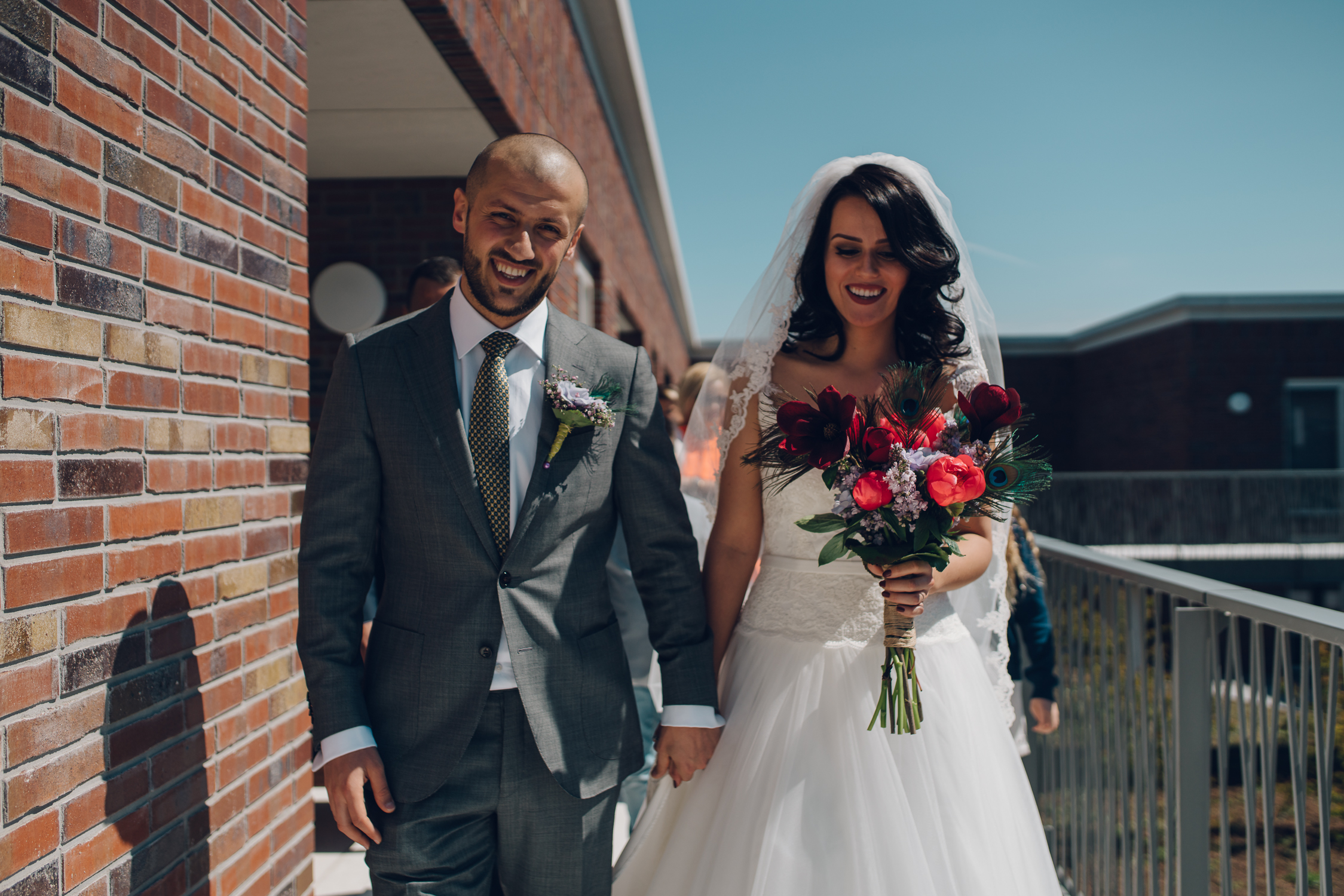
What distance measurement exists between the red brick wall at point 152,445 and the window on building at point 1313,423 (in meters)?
23.3

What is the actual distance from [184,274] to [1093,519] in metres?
18.3

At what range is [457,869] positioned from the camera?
6.28ft

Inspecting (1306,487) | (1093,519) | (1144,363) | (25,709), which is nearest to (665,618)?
(25,709)

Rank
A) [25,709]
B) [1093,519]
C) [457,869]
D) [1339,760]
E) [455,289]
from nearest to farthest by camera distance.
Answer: [25,709] → [457,869] → [455,289] → [1339,760] → [1093,519]

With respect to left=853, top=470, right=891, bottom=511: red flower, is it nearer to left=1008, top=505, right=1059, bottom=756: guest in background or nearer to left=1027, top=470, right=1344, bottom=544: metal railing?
left=1008, top=505, right=1059, bottom=756: guest in background

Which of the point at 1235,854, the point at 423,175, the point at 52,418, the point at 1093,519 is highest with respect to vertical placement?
the point at 423,175

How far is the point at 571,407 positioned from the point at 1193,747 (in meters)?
2.27

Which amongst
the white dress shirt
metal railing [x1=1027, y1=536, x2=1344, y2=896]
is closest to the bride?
the white dress shirt

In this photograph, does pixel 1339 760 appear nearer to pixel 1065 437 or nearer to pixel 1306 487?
pixel 1306 487

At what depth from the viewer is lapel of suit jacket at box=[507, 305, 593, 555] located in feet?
6.35

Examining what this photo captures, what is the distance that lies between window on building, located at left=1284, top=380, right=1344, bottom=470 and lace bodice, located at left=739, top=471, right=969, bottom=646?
871 inches

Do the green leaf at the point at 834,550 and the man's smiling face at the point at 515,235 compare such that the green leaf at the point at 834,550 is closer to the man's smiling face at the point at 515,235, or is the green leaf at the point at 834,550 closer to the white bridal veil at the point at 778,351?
the white bridal veil at the point at 778,351

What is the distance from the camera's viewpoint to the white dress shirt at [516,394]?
197 centimetres

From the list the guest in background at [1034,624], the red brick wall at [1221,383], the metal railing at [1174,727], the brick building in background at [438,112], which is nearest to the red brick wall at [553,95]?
the brick building in background at [438,112]
